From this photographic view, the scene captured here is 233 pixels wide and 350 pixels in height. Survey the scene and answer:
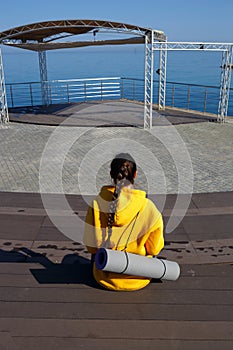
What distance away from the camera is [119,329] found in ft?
7.20

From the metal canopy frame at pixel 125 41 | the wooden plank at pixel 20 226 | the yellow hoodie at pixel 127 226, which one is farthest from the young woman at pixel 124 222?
the metal canopy frame at pixel 125 41

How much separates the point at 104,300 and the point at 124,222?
0.68 m

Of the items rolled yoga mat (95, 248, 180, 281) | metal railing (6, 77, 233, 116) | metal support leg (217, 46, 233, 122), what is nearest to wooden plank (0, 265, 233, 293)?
rolled yoga mat (95, 248, 180, 281)

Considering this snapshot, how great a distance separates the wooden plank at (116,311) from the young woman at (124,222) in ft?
0.72

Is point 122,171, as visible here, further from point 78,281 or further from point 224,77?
point 224,77

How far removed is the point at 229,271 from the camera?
2885mm

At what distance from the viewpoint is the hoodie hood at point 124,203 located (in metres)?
2.23

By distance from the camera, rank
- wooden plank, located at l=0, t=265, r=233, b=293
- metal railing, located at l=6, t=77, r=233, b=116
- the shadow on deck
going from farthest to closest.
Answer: metal railing, located at l=6, t=77, r=233, b=116
the shadow on deck
wooden plank, located at l=0, t=265, r=233, b=293

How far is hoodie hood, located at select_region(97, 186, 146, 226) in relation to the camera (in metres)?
2.23

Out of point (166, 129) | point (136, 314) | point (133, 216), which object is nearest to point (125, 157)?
point (133, 216)

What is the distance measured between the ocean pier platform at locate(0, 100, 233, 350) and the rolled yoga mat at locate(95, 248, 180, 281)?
229mm

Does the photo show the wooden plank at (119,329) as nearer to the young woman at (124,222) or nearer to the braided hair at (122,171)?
the young woman at (124,222)

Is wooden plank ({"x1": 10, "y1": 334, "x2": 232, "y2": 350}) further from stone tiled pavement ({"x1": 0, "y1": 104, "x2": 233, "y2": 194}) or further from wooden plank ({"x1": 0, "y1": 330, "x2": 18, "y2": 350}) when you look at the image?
stone tiled pavement ({"x1": 0, "y1": 104, "x2": 233, "y2": 194})

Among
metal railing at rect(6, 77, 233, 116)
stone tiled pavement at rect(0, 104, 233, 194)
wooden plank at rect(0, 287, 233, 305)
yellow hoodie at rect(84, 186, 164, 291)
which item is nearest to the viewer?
yellow hoodie at rect(84, 186, 164, 291)
